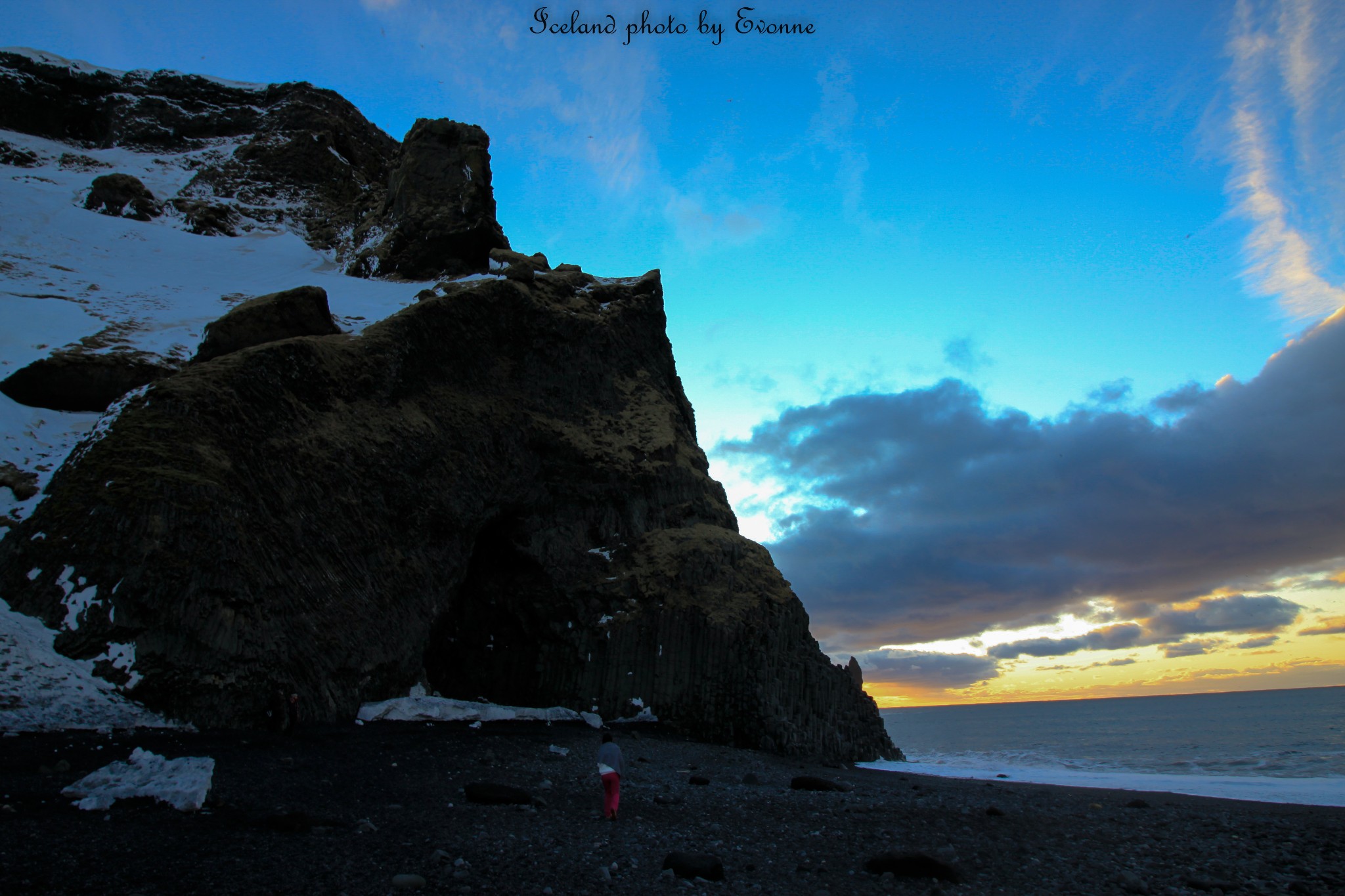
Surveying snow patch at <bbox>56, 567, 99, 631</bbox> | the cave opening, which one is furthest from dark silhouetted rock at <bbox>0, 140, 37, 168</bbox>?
snow patch at <bbox>56, 567, 99, 631</bbox>

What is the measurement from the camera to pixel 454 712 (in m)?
20.7

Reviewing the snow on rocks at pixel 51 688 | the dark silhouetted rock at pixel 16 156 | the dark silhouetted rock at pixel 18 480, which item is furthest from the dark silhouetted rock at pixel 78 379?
the dark silhouetted rock at pixel 16 156

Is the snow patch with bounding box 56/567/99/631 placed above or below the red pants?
above

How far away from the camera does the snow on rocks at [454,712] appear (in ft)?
62.2

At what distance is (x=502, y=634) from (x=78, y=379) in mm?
14720

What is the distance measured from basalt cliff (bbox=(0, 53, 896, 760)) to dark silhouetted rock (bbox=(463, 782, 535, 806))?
632 centimetres

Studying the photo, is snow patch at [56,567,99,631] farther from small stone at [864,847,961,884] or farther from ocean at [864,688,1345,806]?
ocean at [864,688,1345,806]

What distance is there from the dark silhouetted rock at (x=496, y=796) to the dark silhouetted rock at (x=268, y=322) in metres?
16.9

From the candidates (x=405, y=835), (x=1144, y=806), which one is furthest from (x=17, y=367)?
(x=1144, y=806)

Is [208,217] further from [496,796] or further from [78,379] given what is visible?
[496,796]

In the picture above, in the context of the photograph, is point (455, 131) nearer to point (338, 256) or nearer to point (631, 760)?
point (338, 256)

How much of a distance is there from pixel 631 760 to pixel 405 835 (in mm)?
9907

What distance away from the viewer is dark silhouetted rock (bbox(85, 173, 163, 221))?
40.4m

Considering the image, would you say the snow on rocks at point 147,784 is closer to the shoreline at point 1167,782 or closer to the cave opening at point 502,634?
the cave opening at point 502,634
